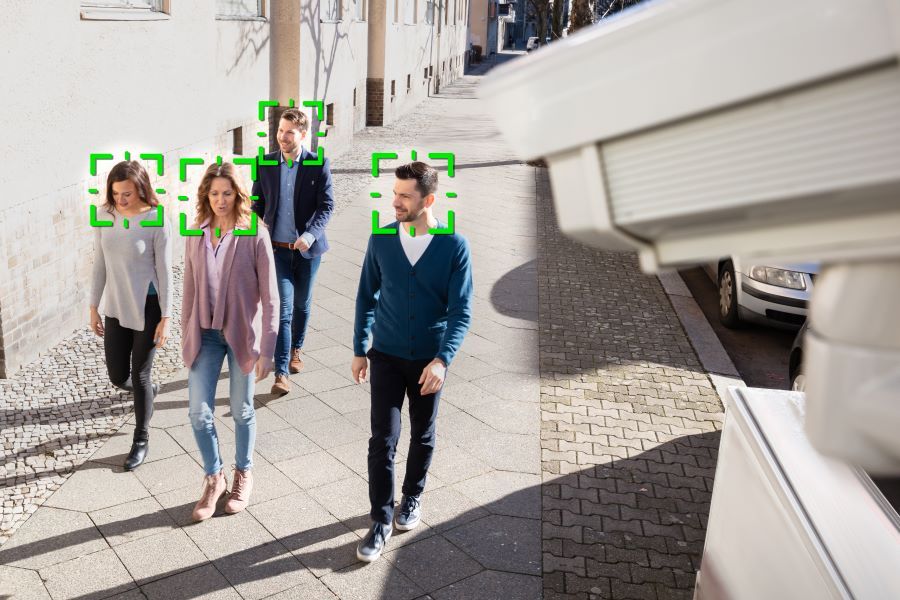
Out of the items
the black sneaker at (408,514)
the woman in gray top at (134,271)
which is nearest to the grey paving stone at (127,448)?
the woman in gray top at (134,271)

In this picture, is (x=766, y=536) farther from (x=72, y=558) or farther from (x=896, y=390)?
(x=72, y=558)

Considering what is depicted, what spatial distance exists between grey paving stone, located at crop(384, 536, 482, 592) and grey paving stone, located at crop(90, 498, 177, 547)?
1234 millimetres

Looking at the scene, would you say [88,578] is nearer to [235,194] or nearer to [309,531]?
[309,531]

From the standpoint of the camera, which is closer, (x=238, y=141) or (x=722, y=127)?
(x=722, y=127)

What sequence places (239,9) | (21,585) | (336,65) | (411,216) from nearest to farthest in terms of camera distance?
1. (21,585)
2. (411,216)
3. (239,9)
4. (336,65)

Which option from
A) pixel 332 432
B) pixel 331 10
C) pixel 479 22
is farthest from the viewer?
pixel 479 22

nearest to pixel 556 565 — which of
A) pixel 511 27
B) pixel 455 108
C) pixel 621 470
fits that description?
A: pixel 621 470

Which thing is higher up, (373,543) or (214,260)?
(214,260)

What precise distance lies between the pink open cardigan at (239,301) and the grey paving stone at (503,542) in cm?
140

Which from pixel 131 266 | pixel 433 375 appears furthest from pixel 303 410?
pixel 433 375

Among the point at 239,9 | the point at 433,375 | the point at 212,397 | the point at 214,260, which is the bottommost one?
the point at 212,397

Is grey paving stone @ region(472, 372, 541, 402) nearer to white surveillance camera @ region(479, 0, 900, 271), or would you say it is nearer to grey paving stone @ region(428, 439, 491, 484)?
grey paving stone @ region(428, 439, 491, 484)

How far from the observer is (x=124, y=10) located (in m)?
9.05

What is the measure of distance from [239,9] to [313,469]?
960 cm
